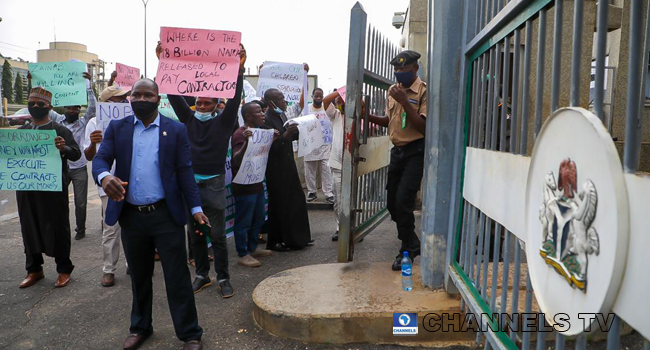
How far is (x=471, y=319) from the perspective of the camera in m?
3.13

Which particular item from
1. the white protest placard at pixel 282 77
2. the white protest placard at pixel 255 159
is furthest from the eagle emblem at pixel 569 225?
the white protest placard at pixel 282 77

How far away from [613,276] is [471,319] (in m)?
2.00

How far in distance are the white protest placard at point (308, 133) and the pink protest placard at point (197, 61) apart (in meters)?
1.52

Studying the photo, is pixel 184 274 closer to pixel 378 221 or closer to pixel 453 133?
pixel 453 133

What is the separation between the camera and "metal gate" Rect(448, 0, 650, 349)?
130 centimetres

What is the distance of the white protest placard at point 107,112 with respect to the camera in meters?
4.80

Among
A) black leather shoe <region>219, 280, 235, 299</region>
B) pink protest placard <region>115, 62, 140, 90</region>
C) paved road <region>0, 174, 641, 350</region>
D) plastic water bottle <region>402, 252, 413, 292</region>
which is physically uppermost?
pink protest placard <region>115, 62, 140, 90</region>

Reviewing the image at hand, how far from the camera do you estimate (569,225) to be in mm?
1499

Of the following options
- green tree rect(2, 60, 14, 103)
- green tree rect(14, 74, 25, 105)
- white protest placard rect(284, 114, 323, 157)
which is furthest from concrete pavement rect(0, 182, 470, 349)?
green tree rect(14, 74, 25, 105)

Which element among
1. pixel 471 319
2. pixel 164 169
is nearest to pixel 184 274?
pixel 164 169

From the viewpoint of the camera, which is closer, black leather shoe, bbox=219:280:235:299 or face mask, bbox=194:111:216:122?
black leather shoe, bbox=219:280:235:299

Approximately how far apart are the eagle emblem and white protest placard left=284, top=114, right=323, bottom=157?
4251 millimetres

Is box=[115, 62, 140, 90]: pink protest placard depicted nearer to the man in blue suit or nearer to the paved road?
the paved road

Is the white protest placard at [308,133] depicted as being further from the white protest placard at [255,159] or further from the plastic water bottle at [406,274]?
the plastic water bottle at [406,274]
